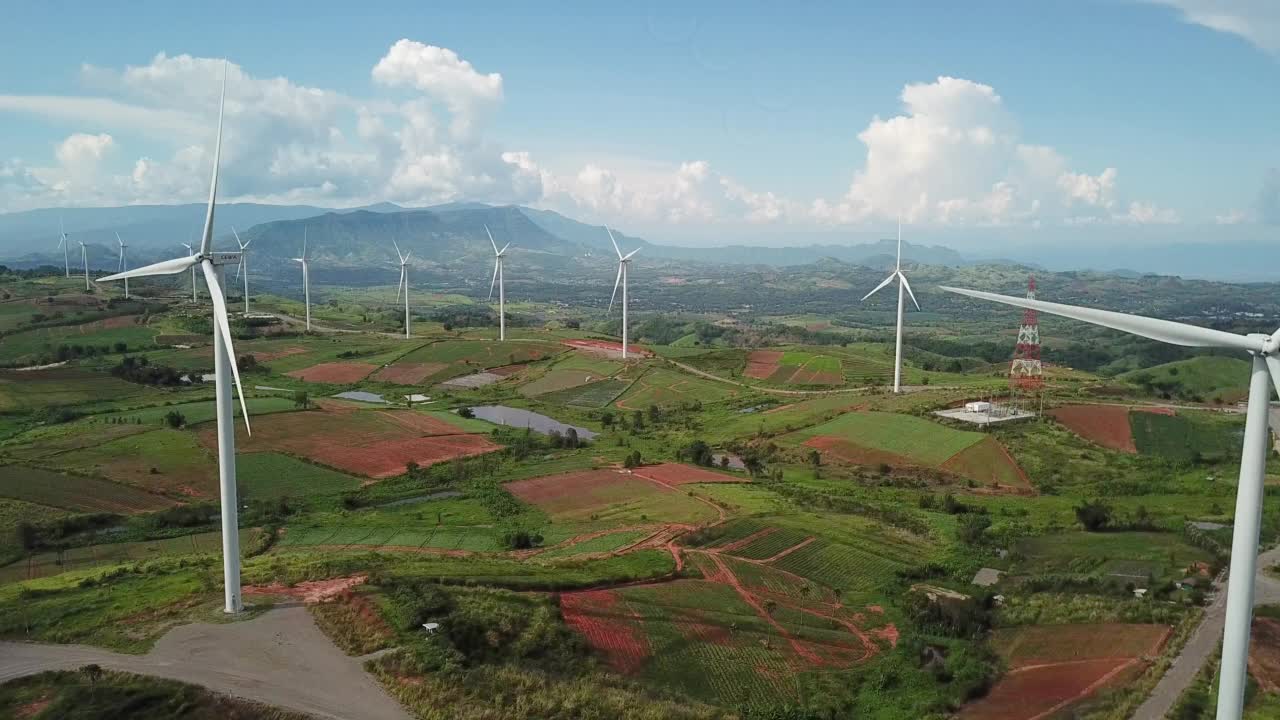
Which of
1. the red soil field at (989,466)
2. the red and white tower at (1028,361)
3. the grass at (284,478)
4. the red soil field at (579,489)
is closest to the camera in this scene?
the red soil field at (579,489)

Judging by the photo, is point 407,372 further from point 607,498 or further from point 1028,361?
point 1028,361

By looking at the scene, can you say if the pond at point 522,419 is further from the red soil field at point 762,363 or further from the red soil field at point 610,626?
the red soil field at point 610,626

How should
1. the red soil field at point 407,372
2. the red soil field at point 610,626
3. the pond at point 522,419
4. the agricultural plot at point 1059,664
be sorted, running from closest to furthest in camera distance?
the agricultural plot at point 1059,664 < the red soil field at point 610,626 < the pond at point 522,419 < the red soil field at point 407,372

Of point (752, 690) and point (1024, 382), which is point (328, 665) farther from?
point (1024, 382)

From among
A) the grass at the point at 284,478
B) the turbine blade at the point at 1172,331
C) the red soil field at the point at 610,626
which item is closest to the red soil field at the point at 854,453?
the red soil field at the point at 610,626

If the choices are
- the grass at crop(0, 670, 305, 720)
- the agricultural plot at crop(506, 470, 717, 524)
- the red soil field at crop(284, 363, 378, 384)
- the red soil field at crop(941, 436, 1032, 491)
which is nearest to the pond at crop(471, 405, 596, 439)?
the agricultural plot at crop(506, 470, 717, 524)

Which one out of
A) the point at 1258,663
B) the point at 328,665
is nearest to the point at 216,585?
the point at 328,665

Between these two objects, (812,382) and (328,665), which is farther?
(812,382)
